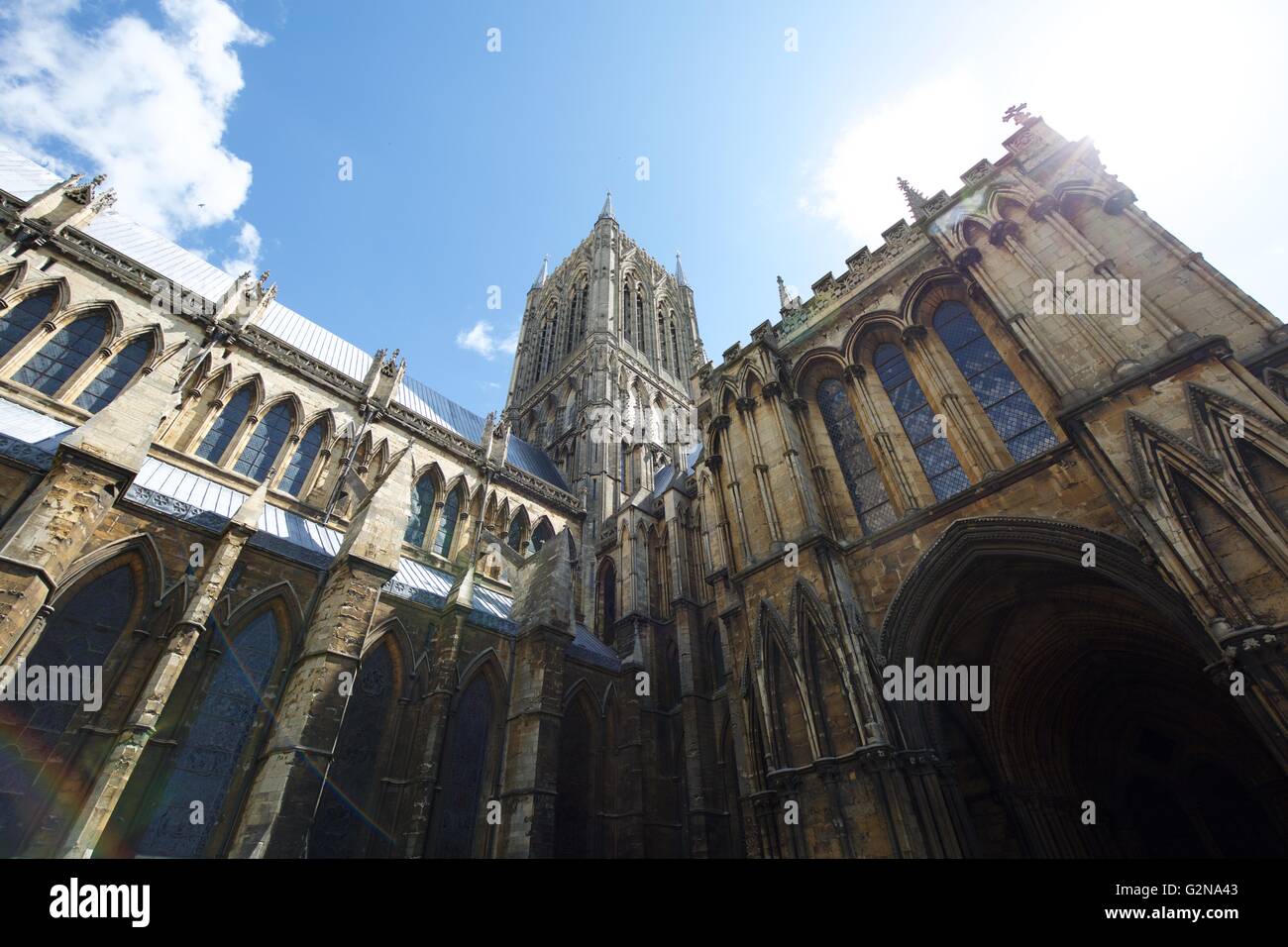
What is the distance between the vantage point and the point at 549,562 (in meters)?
14.3

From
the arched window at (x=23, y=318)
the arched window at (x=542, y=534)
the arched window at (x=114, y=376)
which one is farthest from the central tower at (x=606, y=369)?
the arched window at (x=23, y=318)

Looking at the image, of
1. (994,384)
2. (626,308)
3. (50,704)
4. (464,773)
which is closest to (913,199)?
(994,384)

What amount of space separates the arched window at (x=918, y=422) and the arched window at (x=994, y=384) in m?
0.76

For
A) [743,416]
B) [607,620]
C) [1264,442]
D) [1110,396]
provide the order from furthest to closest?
[607,620] < [743,416] < [1110,396] < [1264,442]

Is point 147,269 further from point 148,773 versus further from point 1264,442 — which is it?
point 1264,442

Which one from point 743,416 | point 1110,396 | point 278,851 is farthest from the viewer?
point 743,416

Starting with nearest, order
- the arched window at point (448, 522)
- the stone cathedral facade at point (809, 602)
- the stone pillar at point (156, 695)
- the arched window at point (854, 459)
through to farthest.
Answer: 1. the stone cathedral facade at point (809, 602)
2. the stone pillar at point (156, 695)
3. the arched window at point (854, 459)
4. the arched window at point (448, 522)

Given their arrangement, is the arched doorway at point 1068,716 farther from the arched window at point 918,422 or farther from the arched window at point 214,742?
the arched window at point 214,742

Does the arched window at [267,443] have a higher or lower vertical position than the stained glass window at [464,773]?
higher

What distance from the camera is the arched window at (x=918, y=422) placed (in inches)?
356

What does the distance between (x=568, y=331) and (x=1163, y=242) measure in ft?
113

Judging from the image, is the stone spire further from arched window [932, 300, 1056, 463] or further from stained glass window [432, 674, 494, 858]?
stained glass window [432, 674, 494, 858]

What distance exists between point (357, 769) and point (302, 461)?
9970 mm

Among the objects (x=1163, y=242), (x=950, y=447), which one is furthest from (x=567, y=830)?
(x=1163, y=242)
